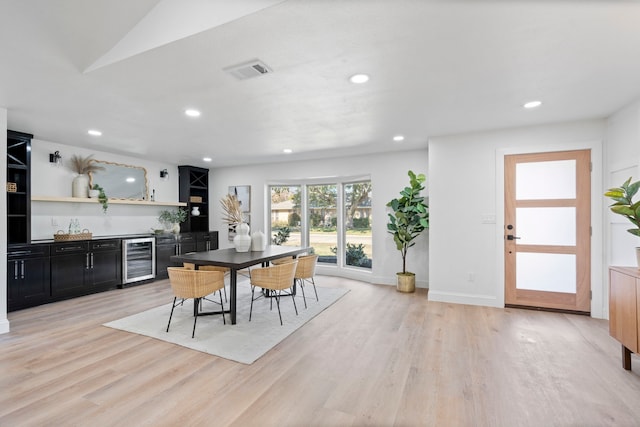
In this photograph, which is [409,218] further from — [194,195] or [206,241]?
[194,195]

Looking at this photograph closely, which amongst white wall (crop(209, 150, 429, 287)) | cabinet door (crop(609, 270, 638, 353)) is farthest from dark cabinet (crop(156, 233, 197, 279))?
cabinet door (crop(609, 270, 638, 353))

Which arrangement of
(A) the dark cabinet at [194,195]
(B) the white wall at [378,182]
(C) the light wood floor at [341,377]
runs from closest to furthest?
1. (C) the light wood floor at [341,377]
2. (B) the white wall at [378,182]
3. (A) the dark cabinet at [194,195]

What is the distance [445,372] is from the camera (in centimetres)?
243

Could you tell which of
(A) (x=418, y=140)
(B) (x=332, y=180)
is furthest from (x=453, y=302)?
(B) (x=332, y=180)

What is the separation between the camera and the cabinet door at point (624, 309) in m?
2.36

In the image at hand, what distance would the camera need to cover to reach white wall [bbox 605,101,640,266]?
308cm

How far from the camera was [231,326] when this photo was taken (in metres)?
3.44

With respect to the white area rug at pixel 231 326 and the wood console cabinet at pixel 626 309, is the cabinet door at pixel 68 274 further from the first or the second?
the wood console cabinet at pixel 626 309

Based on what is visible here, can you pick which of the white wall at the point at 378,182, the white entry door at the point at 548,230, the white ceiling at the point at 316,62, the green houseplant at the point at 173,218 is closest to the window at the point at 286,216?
the white wall at the point at 378,182

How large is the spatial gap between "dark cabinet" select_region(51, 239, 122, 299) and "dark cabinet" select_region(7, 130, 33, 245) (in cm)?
47

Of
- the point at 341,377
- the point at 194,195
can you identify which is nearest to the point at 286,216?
the point at 194,195

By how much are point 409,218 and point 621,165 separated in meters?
2.55

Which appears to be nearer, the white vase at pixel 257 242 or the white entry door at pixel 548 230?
the white entry door at pixel 548 230

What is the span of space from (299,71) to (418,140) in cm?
291
